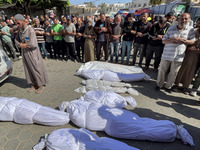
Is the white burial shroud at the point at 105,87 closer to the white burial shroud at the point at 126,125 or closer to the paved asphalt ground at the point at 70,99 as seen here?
the paved asphalt ground at the point at 70,99

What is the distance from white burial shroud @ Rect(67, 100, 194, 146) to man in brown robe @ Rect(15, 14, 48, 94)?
1736 millimetres

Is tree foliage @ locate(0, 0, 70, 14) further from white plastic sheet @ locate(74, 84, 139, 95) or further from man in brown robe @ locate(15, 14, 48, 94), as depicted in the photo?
white plastic sheet @ locate(74, 84, 139, 95)

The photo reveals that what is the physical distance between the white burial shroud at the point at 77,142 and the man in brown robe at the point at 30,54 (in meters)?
1.99

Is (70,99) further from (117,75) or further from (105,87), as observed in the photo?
(117,75)

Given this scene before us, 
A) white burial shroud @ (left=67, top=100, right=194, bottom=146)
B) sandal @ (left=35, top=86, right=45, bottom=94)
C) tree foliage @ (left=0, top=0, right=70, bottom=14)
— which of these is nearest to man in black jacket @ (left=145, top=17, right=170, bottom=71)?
white burial shroud @ (left=67, top=100, right=194, bottom=146)

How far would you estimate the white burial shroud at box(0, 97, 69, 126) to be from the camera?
226 centimetres

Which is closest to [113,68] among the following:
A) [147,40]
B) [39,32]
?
[147,40]

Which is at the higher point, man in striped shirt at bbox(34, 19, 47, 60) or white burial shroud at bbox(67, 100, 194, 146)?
man in striped shirt at bbox(34, 19, 47, 60)

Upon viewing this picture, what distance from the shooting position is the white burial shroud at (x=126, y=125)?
1987mm

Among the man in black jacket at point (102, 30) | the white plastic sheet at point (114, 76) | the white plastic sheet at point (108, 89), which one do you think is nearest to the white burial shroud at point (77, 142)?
the white plastic sheet at point (108, 89)

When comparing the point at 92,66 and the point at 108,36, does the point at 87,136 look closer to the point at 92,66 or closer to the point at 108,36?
the point at 92,66

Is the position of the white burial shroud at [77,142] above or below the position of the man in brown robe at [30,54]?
below

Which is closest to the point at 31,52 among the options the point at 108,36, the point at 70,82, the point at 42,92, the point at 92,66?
the point at 42,92

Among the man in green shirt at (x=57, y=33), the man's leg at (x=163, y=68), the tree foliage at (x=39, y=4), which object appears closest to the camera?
the man's leg at (x=163, y=68)
